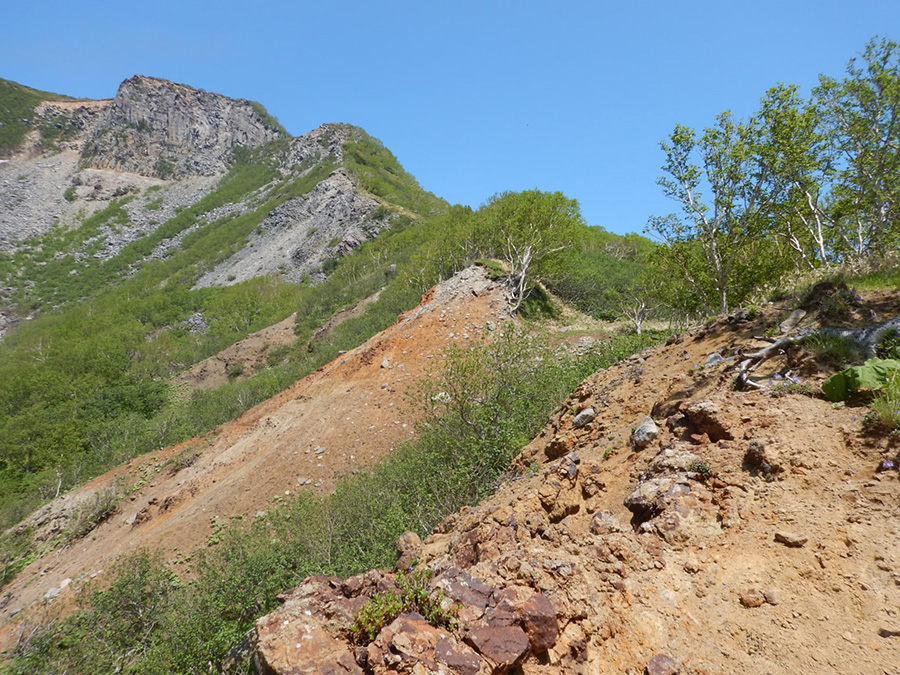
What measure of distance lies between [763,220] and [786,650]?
10.7 meters

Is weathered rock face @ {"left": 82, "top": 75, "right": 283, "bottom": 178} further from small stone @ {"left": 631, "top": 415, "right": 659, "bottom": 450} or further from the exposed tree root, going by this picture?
the exposed tree root

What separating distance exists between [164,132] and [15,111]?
34.5 metres

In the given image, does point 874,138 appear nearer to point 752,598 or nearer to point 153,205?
point 752,598

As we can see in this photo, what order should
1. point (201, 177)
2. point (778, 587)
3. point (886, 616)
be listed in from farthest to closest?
point (201, 177), point (778, 587), point (886, 616)

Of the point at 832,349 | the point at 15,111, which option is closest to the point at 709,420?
the point at 832,349

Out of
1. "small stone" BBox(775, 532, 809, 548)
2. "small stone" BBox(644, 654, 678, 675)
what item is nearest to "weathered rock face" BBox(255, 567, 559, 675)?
"small stone" BBox(644, 654, 678, 675)

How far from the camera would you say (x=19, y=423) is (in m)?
25.3

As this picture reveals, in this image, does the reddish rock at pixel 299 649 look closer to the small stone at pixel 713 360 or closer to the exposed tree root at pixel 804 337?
the exposed tree root at pixel 804 337

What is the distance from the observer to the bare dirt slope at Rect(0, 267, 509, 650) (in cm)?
1162

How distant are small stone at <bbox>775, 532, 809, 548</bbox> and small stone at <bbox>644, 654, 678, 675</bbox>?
1240 mm

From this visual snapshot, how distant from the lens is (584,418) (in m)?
6.37

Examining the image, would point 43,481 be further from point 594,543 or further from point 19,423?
point 594,543

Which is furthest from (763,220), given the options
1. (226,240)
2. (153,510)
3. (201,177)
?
(201,177)

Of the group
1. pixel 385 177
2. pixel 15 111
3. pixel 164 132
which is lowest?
pixel 385 177
